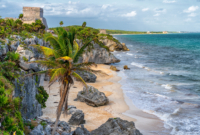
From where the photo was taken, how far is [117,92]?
93.6ft

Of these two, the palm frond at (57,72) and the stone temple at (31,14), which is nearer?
the palm frond at (57,72)

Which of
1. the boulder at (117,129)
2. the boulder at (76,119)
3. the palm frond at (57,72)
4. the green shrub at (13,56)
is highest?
the green shrub at (13,56)

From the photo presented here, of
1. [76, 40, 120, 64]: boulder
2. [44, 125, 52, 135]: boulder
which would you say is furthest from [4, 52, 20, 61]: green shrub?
[76, 40, 120, 64]: boulder

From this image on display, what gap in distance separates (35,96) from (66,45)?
20.1 ft

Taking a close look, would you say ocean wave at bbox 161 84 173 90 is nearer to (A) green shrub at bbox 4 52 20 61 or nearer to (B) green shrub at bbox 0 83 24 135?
(A) green shrub at bbox 4 52 20 61

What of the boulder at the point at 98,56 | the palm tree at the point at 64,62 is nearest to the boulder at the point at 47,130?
the palm tree at the point at 64,62

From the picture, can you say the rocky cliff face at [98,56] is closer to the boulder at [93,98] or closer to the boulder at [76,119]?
the boulder at [93,98]

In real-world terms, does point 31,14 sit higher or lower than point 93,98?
higher

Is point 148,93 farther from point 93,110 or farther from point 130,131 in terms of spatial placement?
point 130,131

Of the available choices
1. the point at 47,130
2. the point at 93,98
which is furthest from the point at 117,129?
the point at 93,98

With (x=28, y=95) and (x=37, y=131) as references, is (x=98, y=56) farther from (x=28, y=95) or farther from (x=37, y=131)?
(x=37, y=131)

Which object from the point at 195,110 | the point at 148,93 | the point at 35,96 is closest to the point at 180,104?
the point at 195,110

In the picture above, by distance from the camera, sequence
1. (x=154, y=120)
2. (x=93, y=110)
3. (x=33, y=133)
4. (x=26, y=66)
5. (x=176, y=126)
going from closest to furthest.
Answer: (x=33, y=133), (x=26, y=66), (x=176, y=126), (x=154, y=120), (x=93, y=110)

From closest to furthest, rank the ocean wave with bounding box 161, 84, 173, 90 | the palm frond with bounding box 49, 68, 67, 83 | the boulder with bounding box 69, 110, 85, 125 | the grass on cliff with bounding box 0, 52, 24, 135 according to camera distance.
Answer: the grass on cliff with bounding box 0, 52, 24, 135 → the palm frond with bounding box 49, 68, 67, 83 → the boulder with bounding box 69, 110, 85, 125 → the ocean wave with bounding box 161, 84, 173, 90
